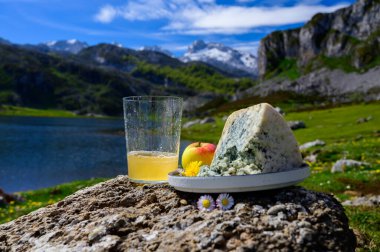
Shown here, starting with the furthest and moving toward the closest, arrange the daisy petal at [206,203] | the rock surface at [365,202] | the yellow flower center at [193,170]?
the rock surface at [365,202], the yellow flower center at [193,170], the daisy petal at [206,203]

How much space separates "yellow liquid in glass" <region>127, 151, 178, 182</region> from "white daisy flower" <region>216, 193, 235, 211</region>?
4.35ft

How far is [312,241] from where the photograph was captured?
359cm

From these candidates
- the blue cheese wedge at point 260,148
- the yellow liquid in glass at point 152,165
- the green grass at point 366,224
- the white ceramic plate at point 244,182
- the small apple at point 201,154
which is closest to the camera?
the white ceramic plate at point 244,182

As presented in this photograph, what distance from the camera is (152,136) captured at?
213 inches

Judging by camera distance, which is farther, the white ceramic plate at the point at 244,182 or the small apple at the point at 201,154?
the small apple at the point at 201,154

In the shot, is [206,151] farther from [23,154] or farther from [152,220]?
[23,154]

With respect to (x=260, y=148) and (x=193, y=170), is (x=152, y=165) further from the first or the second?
(x=260, y=148)

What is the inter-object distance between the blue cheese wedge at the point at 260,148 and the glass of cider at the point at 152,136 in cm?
92

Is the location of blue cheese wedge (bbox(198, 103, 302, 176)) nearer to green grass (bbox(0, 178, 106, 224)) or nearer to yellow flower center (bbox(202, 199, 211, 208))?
yellow flower center (bbox(202, 199, 211, 208))

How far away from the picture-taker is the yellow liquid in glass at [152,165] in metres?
5.15

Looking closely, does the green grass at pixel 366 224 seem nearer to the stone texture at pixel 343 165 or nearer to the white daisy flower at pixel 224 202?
the white daisy flower at pixel 224 202

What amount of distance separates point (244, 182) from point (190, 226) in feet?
2.02

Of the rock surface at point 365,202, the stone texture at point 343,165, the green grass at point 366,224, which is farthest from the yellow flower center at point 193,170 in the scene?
the stone texture at point 343,165

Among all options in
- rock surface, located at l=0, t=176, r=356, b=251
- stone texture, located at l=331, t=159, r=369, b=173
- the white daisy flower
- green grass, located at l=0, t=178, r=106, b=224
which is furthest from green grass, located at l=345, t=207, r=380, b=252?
green grass, located at l=0, t=178, r=106, b=224
